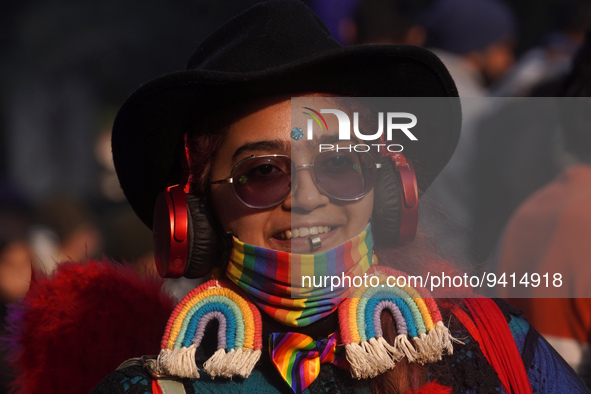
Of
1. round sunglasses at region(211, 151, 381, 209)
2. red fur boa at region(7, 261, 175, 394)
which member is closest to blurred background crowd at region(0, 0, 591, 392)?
red fur boa at region(7, 261, 175, 394)

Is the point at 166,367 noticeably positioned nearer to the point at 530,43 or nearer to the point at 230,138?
the point at 230,138

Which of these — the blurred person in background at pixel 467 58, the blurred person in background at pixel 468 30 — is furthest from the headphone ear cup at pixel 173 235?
the blurred person in background at pixel 468 30

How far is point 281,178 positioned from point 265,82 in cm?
30

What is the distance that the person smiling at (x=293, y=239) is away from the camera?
1940 mm

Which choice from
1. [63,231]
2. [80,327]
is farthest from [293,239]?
[63,231]

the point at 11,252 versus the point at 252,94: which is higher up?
the point at 252,94

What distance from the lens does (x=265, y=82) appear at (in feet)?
6.66

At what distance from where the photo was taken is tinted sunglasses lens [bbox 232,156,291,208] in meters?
2.01

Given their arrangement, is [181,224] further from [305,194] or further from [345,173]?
[345,173]

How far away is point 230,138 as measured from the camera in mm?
2115

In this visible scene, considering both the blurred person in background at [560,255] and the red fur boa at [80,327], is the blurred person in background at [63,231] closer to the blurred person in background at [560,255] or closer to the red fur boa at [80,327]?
the red fur boa at [80,327]

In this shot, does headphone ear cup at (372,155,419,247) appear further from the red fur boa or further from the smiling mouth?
the red fur boa

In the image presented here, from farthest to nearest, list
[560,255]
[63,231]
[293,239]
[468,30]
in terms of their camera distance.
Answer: [63,231] → [468,30] → [560,255] → [293,239]

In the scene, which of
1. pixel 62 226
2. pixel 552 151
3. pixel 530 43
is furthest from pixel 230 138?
pixel 530 43
